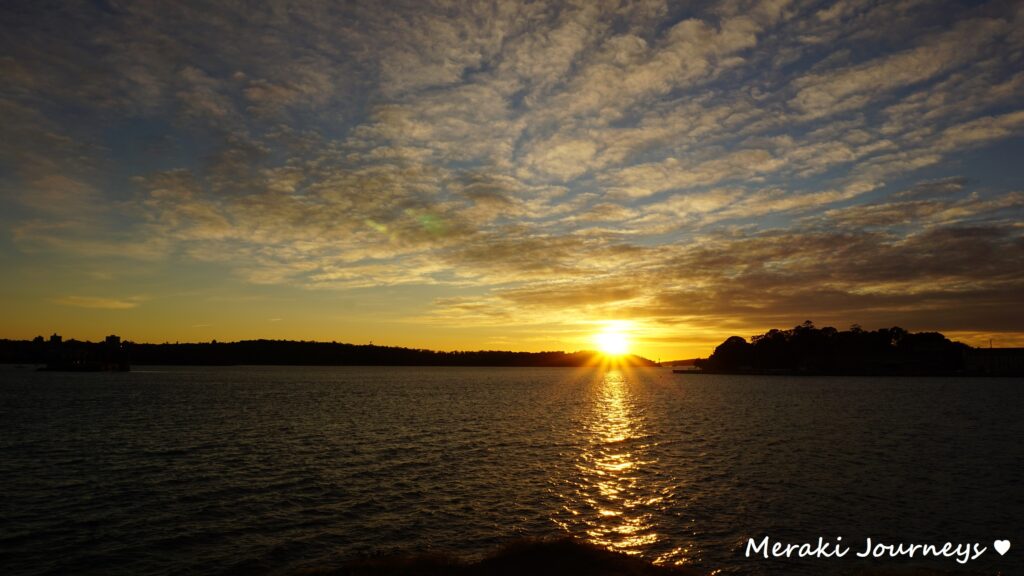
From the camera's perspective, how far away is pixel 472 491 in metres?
41.8

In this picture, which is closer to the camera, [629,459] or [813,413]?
[629,459]

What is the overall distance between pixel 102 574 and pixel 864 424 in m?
90.1

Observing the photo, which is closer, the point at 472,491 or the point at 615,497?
the point at 615,497

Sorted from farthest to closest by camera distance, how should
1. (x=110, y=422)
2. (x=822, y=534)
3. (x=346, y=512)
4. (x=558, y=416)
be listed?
(x=558, y=416) < (x=110, y=422) < (x=346, y=512) < (x=822, y=534)

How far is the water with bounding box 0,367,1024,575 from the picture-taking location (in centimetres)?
2947

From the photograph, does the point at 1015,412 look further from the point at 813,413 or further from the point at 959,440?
the point at 959,440

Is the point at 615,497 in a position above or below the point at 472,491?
below

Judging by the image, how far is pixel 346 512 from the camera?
118ft

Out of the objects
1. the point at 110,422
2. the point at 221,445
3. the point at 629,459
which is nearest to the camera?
the point at 629,459

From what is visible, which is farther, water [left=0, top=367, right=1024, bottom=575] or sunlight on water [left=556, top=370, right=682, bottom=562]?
sunlight on water [left=556, top=370, right=682, bottom=562]

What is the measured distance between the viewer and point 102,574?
2591 cm

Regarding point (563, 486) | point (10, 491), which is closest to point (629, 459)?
point (563, 486)

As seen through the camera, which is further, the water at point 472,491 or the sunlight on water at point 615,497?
the sunlight on water at point 615,497

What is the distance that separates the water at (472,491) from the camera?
29469 mm
